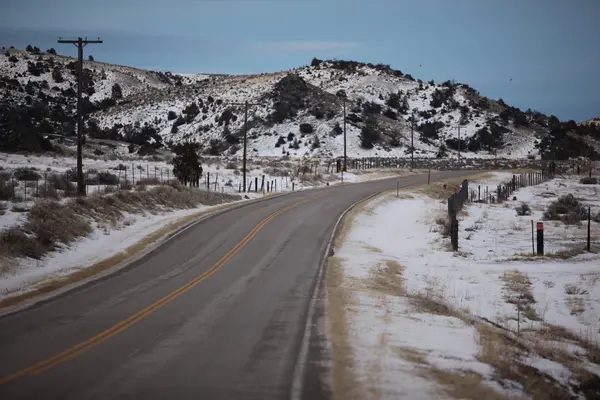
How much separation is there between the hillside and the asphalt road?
74348 mm

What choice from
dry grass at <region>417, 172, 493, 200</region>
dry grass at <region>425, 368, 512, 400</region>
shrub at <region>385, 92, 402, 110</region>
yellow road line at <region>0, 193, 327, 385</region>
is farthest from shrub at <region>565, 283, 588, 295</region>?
shrub at <region>385, 92, 402, 110</region>

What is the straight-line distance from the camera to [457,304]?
53.5 feet

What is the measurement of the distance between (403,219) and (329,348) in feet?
83.3

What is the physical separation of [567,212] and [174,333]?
3192 centimetres

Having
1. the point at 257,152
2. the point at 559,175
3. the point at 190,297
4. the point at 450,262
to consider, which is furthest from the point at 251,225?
the point at 257,152

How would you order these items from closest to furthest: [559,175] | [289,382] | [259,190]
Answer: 1. [289,382]
2. [259,190]
3. [559,175]

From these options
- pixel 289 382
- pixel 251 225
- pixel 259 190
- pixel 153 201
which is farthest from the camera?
pixel 259 190

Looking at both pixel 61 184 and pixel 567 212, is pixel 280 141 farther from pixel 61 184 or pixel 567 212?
pixel 61 184

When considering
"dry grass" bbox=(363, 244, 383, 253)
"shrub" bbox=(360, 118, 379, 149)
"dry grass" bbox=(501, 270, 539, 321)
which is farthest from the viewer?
"shrub" bbox=(360, 118, 379, 149)

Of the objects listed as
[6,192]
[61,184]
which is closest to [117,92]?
[61,184]

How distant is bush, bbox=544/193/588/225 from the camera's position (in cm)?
3391

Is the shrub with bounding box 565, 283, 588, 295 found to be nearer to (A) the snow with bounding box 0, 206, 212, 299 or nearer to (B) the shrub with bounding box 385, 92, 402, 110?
(A) the snow with bounding box 0, 206, 212, 299

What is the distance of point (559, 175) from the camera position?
7419 cm

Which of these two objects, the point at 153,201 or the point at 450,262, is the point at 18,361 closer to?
the point at 450,262
